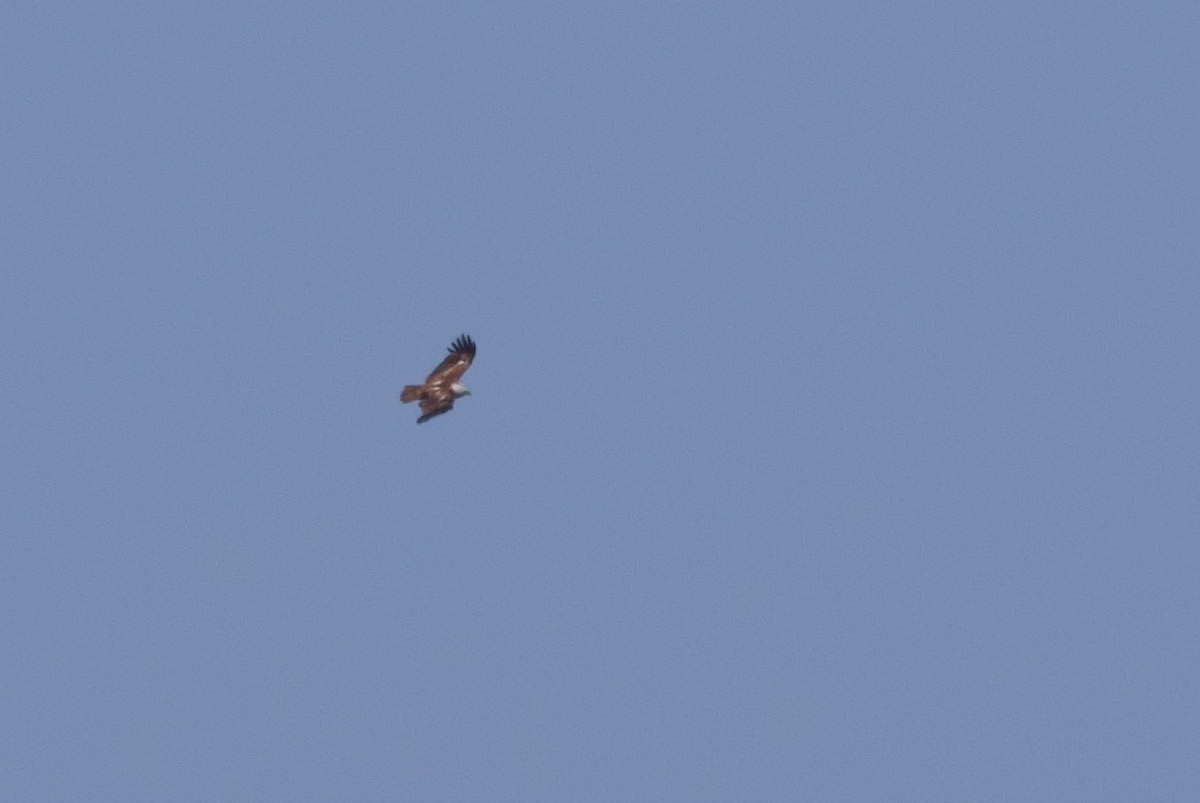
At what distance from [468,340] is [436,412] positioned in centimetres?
386

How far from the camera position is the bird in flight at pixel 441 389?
94812 mm

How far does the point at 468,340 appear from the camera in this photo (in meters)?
97.6

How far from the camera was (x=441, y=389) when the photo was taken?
95.2 m

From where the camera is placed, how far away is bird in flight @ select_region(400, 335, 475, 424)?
94812mm

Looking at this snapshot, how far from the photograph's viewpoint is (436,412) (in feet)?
311
